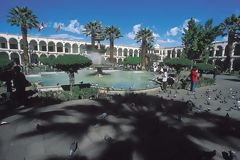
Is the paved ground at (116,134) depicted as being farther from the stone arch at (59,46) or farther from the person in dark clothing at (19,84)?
the stone arch at (59,46)

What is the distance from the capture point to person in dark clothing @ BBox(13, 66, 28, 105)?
868cm

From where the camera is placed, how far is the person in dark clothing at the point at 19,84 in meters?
8.68

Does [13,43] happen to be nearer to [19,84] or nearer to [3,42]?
[3,42]

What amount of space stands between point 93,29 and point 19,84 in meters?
41.4

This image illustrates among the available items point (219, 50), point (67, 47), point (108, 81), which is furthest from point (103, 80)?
point (219, 50)

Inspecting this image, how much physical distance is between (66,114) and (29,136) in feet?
5.98

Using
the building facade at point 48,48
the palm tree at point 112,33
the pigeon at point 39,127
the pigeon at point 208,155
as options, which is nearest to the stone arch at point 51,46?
the building facade at point 48,48

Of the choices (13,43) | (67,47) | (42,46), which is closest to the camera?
(13,43)

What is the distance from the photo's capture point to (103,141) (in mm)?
5645

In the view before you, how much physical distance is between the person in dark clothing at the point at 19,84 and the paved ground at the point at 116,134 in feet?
2.45

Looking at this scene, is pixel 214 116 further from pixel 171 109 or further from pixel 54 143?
pixel 54 143

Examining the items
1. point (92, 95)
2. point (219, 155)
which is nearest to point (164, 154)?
point (219, 155)

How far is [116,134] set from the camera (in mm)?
6133

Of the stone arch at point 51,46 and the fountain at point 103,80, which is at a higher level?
the stone arch at point 51,46
